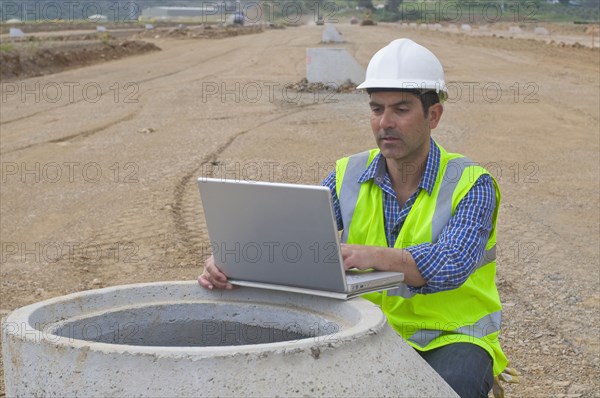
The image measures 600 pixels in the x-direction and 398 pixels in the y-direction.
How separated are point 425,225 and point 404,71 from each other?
61cm

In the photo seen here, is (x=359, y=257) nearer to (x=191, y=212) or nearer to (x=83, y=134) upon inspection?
(x=191, y=212)

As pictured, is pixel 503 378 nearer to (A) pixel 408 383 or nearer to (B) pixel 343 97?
(A) pixel 408 383

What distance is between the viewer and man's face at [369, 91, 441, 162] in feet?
12.2

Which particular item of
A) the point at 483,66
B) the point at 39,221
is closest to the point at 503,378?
the point at 39,221

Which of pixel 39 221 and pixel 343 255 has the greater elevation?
pixel 343 255

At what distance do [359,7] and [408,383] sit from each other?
103m

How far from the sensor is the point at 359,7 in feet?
339

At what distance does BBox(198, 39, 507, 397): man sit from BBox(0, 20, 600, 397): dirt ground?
2.01m

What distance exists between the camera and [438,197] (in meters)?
3.69

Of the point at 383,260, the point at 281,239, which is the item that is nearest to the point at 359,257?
the point at 383,260

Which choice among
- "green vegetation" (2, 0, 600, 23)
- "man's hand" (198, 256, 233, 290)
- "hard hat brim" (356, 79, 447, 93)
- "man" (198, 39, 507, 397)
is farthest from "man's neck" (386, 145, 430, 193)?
"green vegetation" (2, 0, 600, 23)

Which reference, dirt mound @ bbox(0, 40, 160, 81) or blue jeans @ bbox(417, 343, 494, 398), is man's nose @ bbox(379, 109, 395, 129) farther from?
dirt mound @ bbox(0, 40, 160, 81)

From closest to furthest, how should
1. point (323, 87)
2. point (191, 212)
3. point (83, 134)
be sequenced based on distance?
point (191, 212)
point (83, 134)
point (323, 87)

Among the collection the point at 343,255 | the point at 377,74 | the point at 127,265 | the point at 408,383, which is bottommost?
the point at 127,265
